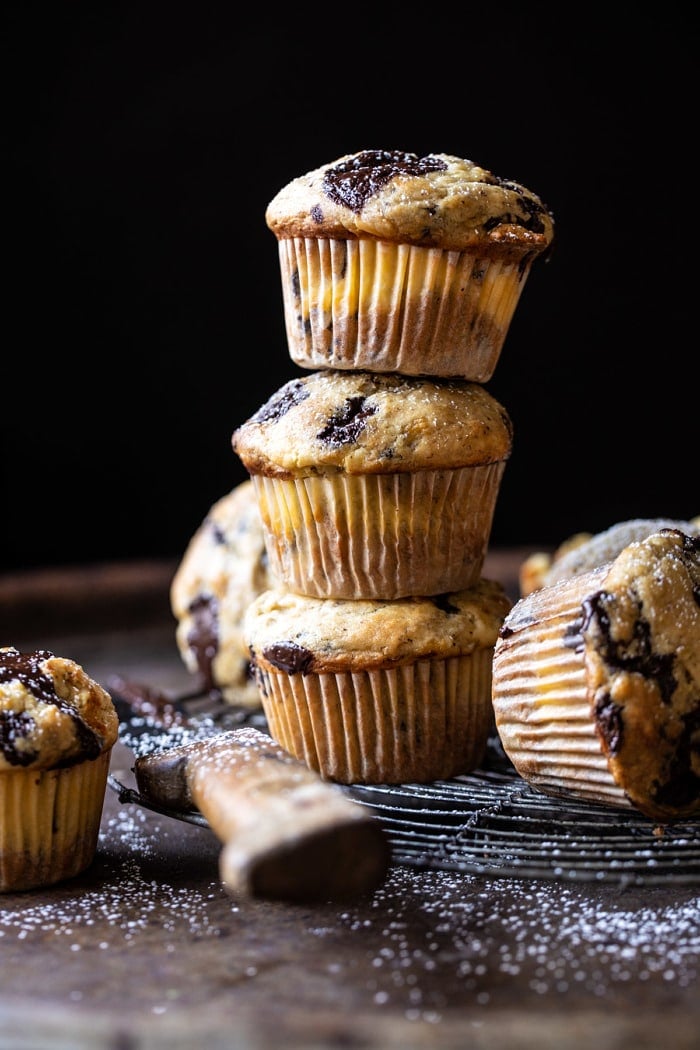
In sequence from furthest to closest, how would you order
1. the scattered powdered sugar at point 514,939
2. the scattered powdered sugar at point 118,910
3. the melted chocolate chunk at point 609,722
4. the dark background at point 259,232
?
the dark background at point 259,232 < the melted chocolate chunk at point 609,722 < the scattered powdered sugar at point 118,910 < the scattered powdered sugar at point 514,939

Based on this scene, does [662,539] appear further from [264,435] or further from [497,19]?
[497,19]

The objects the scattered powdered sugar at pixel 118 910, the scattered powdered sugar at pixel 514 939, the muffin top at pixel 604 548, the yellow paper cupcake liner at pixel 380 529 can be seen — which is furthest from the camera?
the muffin top at pixel 604 548

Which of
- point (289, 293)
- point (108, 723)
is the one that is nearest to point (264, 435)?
point (289, 293)

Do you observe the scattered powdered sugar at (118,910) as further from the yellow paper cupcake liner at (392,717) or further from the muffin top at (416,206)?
the muffin top at (416,206)

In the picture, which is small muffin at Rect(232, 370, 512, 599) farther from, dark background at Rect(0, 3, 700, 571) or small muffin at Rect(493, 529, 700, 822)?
dark background at Rect(0, 3, 700, 571)

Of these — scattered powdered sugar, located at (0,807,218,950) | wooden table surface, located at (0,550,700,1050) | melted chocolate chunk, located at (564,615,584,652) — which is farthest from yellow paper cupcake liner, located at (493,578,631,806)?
scattered powdered sugar, located at (0,807,218,950)

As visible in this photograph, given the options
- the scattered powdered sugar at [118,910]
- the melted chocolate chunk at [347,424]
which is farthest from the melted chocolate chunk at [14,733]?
the melted chocolate chunk at [347,424]
